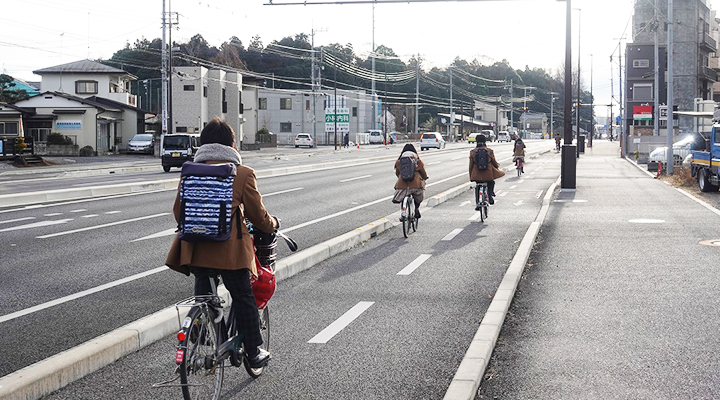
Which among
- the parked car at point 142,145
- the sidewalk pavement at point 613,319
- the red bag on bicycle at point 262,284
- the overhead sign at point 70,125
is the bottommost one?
the sidewalk pavement at point 613,319

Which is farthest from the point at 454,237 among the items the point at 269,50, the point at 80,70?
the point at 269,50

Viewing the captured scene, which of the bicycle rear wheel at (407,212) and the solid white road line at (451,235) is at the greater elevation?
the bicycle rear wheel at (407,212)

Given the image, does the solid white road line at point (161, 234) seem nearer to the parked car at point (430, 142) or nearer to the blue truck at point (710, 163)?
the blue truck at point (710, 163)

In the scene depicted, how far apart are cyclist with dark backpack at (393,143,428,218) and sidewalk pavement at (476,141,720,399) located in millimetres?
2355

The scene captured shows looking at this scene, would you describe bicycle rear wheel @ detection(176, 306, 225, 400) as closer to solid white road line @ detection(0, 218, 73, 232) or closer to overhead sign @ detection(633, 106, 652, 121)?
solid white road line @ detection(0, 218, 73, 232)

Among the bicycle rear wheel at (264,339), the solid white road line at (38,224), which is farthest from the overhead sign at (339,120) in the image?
the bicycle rear wheel at (264,339)

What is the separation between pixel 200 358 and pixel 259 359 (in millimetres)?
627

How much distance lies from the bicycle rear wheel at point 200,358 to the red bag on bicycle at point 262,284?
49 cm

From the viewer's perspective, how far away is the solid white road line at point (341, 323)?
6514mm

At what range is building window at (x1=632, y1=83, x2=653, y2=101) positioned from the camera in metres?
80.8

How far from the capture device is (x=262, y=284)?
5238mm

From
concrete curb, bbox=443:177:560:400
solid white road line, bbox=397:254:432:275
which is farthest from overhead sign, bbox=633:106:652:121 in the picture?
concrete curb, bbox=443:177:560:400

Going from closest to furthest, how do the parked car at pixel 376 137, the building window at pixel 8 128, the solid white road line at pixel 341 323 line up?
1. the solid white road line at pixel 341 323
2. the building window at pixel 8 128
3. the parked car at pixel 376 137

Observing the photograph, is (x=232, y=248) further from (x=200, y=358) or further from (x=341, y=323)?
(x=341, y=323)
